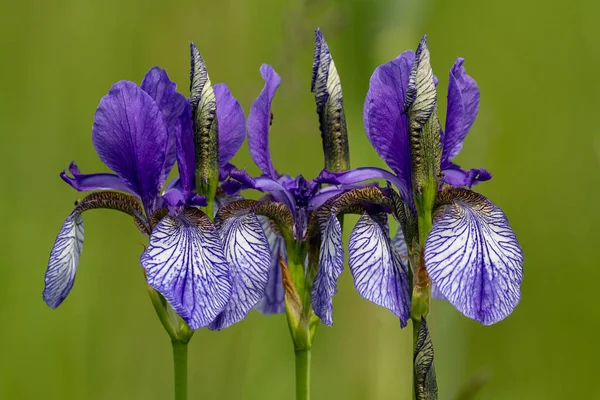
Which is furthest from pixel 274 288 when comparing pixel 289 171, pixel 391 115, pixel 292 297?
pixel 289 171

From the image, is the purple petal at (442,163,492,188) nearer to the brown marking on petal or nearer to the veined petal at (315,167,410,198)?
the veined petal at (315,167,410,198)

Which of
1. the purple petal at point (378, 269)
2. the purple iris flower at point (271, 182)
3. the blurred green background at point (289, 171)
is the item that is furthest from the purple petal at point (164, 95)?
the blurred green background at point (289, 171)

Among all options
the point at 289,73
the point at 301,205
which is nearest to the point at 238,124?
the point at 301,205

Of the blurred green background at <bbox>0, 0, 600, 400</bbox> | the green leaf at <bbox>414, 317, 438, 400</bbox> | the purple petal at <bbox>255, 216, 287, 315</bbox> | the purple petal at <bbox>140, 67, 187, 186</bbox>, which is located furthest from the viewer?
the blurred green background at <bbox>0, 0, 600, 400</bbox>

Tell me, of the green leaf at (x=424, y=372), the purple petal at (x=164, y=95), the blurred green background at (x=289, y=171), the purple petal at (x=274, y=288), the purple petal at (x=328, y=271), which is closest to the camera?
the green leaf at (x=424, y=372)

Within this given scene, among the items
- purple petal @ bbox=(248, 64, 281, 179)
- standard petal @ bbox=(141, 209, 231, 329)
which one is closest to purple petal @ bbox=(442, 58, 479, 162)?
purple petal @ bbox=(248, 64, 281, 179)

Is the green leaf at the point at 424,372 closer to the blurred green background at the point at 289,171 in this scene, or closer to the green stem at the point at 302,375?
the green stem at the point at 302,375
